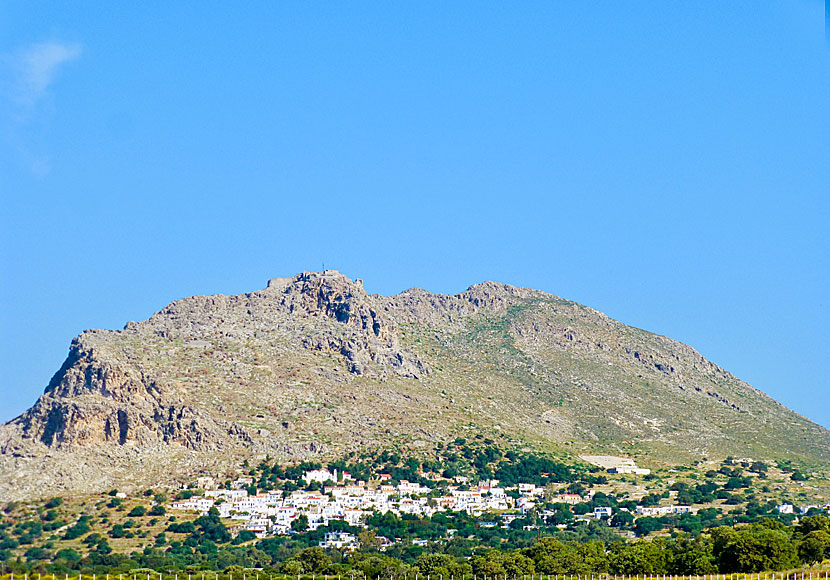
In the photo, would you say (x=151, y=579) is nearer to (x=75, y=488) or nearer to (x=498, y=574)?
(x=498, y=574)

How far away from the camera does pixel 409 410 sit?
12562 cm

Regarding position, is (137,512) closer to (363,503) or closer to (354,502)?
(354,502)

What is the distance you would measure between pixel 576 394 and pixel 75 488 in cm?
6934

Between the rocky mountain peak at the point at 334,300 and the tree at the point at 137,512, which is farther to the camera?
the rocky mountain peak at the point at 334,300

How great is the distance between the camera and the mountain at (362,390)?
3947 inches

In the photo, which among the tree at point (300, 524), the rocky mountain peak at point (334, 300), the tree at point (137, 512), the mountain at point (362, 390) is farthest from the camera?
the rocky mountain peak at point (334, 300)

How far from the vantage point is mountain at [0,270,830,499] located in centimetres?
10025

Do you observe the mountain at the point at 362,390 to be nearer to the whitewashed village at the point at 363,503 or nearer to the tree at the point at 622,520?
the whitewashed village at the point at 363,503

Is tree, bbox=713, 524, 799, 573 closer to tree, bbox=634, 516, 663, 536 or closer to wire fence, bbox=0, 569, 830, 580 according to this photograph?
wire fence, bbox=0, 569, 830, 580

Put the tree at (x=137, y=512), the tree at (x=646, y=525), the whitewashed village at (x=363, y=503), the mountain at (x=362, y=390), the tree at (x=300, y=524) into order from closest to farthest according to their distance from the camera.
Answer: the tree at (x=137, y=512) < the whitewashed village at (x=363, y=503) < the tree at (x=300, y=524) < the tree at (x=646, y=525) < the mountain at (x=362, y=390)

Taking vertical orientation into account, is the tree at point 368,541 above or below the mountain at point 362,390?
below

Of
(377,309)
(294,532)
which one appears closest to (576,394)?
(377,309)

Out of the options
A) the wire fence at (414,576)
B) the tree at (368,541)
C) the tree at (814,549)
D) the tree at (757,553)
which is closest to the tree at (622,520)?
the tree at (368,541)

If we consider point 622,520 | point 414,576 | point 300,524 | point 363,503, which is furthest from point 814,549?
point 363,503
